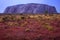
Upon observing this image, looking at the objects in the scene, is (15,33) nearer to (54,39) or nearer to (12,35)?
(12,35)

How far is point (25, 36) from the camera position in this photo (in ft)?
53.1

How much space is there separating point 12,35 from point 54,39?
142 inches

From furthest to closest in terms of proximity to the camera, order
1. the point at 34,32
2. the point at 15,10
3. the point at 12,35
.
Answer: the point at 15,10 < the point at 34,32 < the point at 12,35

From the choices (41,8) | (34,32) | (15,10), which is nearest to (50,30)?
(34,32)

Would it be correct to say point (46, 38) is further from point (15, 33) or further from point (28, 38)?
point (15, 33)

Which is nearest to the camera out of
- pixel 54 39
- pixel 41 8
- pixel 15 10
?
pixel 54 39

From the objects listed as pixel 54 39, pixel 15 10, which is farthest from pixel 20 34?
pixel 15 10

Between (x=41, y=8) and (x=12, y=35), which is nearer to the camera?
(x=12, y=35)

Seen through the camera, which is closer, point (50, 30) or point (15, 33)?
point (15, 33)

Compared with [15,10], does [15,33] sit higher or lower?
higher

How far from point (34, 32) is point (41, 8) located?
12852 centimetres

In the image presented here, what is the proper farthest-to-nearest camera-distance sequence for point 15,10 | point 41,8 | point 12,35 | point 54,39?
point 15,10 < point 41,8 < point 12,35 < point 54,39

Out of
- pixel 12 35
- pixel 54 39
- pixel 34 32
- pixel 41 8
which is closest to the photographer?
pixel 54 39

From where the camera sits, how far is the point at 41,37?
15.8 meters
